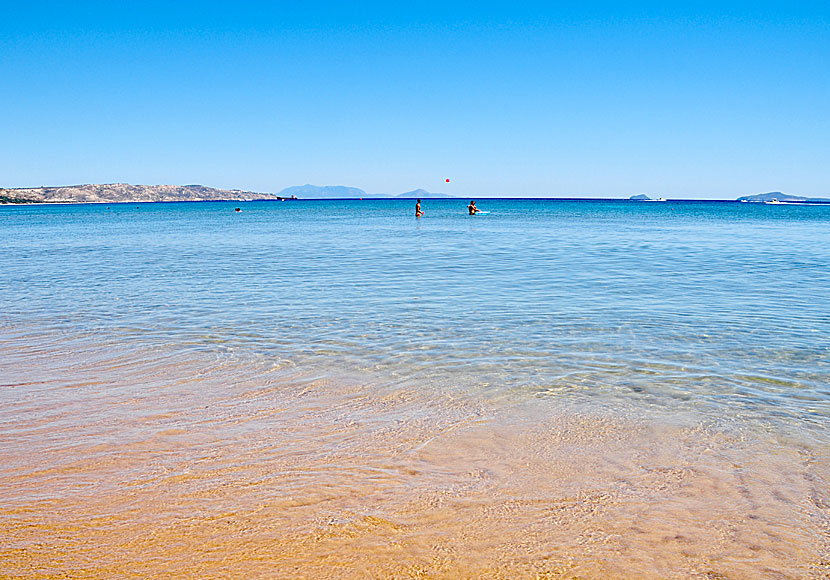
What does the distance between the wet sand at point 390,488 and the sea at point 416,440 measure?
0.02 metres

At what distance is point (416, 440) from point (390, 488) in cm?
101

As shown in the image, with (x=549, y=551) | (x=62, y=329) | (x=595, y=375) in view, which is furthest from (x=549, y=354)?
(x=62, y=329)

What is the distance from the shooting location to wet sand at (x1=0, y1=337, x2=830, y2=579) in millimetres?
3893

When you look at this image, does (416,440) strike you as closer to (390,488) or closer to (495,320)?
Result: (390,488)

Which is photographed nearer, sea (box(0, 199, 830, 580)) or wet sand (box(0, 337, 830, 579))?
wet sand (box(0, 337, 830, 579))

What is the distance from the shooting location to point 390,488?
4824 mm

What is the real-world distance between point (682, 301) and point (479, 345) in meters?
6.41

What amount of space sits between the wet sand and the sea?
0.8 inches

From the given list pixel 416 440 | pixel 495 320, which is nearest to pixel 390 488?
pixel 416 440

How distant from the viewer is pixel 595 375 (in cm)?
794

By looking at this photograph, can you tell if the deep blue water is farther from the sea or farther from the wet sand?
the wet sand

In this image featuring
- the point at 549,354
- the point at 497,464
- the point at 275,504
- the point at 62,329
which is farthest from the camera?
the point at 62,329

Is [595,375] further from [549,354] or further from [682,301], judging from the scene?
[682,301]

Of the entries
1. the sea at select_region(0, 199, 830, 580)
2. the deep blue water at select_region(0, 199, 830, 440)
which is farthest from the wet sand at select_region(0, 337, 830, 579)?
the deep blue water at select_region(0, 199, 830, 440)
